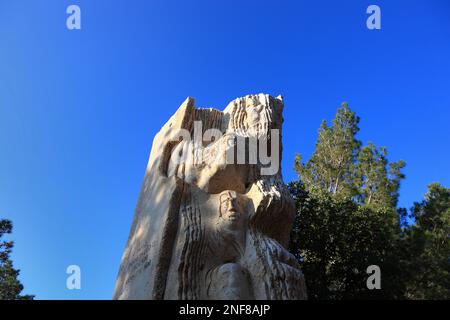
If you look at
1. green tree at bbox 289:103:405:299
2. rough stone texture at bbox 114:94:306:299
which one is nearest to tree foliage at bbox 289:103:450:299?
green tree at bbox 289:103:405:299

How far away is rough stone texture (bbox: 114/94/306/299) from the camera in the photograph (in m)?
4.89

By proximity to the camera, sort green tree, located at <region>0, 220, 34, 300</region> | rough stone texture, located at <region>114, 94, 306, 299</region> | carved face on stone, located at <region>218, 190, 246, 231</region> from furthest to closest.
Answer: green tree, located at <region>0, 220, 34, 300</region> < carved face on stone, located at <region>218, 190, 246, 231</region> < rough stone texture, located at <region>114, 94, 306, 299</region>

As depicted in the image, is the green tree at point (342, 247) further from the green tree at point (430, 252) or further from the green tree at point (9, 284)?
the green tree at point (9, 284)

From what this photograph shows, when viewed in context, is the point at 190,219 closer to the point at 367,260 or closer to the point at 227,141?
the point at 227,141

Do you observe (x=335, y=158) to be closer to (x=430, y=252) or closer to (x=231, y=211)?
(x=430, y=252)

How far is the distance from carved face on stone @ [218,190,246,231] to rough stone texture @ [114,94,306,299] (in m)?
0.01

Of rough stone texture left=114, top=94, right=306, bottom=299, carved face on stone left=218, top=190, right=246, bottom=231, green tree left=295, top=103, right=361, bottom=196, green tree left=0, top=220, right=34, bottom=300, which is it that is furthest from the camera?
green tree left=295, top=103, right=361, bottom=196

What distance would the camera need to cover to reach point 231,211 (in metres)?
5.41

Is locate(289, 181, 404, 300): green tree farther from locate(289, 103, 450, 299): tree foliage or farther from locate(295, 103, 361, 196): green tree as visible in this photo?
locate(295, 103, 361, 196): green tree

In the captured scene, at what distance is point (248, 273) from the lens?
4.97m

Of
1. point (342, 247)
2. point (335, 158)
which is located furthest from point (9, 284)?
point (335, 158)

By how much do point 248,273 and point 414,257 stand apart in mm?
8707

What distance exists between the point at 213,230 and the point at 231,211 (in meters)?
0.31
